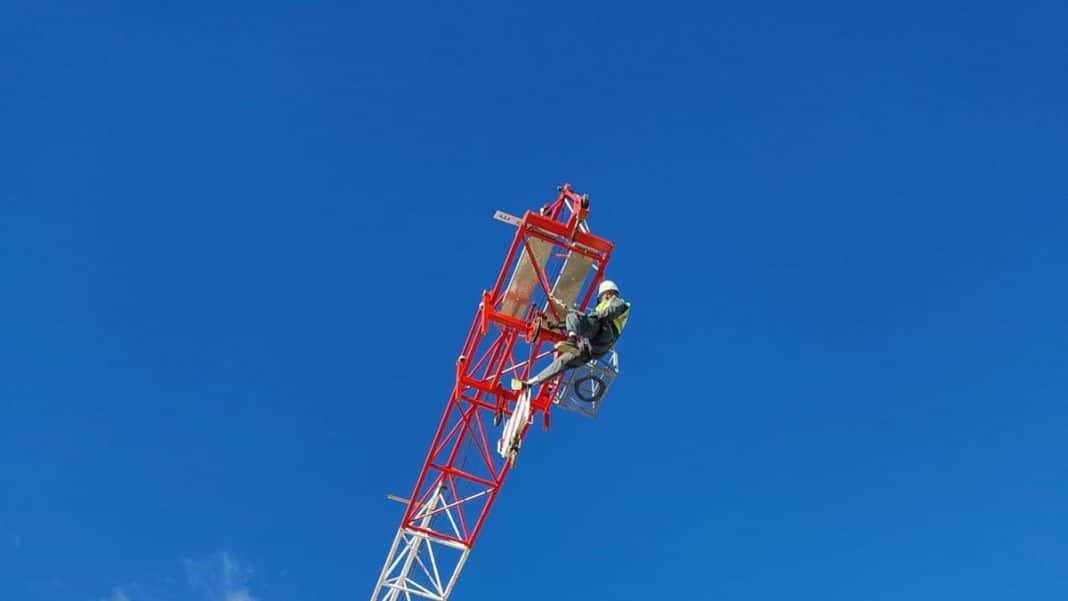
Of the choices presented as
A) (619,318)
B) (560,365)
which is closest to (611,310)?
(619,318)

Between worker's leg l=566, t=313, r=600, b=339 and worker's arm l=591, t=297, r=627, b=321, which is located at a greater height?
worker's arm l=591, t=297, r=627, b=321

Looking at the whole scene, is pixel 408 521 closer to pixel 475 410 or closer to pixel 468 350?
pixel 475 410

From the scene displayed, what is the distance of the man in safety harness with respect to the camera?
19609 millimetres

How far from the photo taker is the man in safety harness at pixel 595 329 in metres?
19.6

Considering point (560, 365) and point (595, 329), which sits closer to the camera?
point (595, 329)

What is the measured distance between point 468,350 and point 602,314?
5.15 meters

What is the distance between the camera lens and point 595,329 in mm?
19703

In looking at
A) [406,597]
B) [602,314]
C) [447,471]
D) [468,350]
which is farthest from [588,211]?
[406,597]

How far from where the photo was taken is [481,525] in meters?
26.3

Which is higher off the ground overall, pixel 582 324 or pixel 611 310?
pixel 611 310

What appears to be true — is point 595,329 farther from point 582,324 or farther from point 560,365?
point 560,365

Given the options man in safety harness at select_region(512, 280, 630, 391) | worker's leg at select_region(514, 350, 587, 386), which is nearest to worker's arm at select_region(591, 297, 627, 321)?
man in safety harness at select_region(512, 280, 630, 391)

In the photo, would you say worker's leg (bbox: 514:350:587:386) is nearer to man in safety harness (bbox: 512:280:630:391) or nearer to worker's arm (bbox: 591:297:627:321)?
man in safety harness (bbox: 512:280:630:391)

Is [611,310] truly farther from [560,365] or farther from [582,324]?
[560,365]
